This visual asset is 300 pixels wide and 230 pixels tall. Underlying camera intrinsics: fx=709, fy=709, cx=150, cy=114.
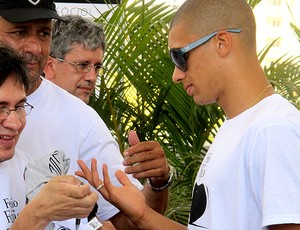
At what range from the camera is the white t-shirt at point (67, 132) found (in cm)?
262

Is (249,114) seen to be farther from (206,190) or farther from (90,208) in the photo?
(90,208)

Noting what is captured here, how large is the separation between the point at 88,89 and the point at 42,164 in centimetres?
183

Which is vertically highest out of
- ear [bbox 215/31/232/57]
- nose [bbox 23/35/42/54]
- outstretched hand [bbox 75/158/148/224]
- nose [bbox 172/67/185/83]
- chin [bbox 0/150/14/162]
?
nose [bbox 23/35/42/54]

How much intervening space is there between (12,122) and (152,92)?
2.26 metres

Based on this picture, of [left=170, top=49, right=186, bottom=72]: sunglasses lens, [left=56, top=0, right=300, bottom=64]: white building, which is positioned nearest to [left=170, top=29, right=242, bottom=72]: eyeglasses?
[left=170, top=49, right=186, bottom=72]: sunglasses lens

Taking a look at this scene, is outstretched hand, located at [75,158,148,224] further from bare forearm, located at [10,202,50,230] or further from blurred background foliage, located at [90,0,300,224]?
blurred background foliage, located at [90,0,300,224]

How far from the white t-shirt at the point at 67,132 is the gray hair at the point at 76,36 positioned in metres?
1.14

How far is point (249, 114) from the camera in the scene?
220cm

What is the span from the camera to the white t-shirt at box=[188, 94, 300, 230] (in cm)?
199

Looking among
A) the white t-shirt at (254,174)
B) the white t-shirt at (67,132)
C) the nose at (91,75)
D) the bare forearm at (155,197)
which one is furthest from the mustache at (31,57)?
the nose at (91,75)

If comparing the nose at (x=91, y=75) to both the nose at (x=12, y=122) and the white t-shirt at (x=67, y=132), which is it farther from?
the nose at (x=12, y=122)

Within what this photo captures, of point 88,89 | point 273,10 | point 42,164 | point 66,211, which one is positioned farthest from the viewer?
point 273,10

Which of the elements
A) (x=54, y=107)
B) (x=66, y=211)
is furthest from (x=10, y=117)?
(x=54, y=107)

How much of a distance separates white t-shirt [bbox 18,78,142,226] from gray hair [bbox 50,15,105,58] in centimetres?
114
